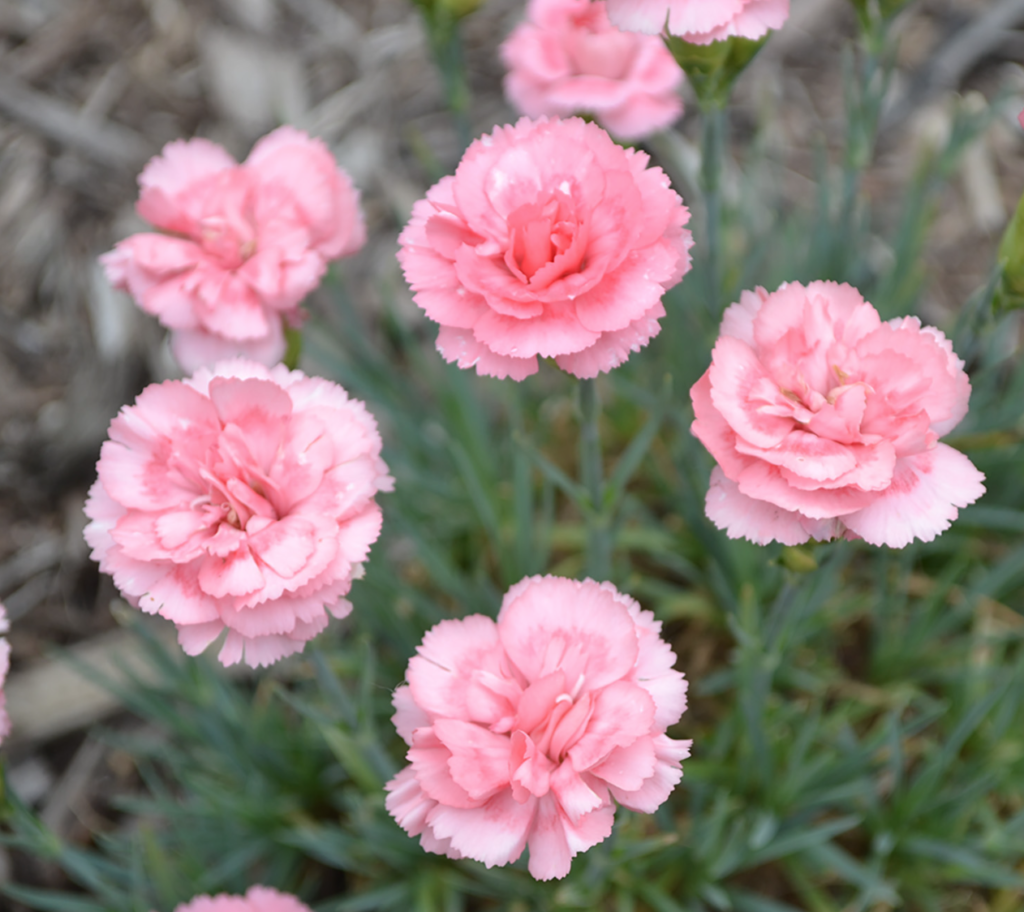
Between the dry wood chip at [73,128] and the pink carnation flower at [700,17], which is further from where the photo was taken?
the dry wood chip at [73,128]

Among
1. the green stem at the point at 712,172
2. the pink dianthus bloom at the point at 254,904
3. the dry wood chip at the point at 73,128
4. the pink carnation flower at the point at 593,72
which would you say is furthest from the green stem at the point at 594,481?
the dry wood chip at the point at 73,128

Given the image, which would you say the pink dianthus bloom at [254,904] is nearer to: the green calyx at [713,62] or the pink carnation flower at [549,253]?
the pink carnation flower at [549,253]

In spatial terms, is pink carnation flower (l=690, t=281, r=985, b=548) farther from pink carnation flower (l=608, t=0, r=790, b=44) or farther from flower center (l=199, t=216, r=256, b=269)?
flower center (l=199, t=216, r=256, b=269)

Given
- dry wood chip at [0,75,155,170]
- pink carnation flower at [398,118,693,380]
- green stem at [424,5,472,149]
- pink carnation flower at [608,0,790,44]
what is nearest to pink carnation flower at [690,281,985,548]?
pink carnation flower at [398,118,693,380]

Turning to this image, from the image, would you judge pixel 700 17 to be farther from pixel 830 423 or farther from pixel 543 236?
pixel 830 423

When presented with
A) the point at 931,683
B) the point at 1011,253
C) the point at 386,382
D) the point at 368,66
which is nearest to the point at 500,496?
the point at 386,382
